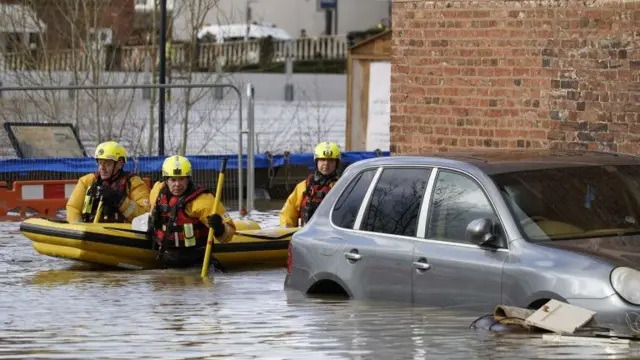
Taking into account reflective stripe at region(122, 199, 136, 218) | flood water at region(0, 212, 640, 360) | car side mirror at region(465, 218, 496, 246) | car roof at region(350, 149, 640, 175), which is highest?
car roof at region(350, 149, 640, 175)

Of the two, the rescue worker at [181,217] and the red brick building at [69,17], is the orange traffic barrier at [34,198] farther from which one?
the rescue worker at [181,217]

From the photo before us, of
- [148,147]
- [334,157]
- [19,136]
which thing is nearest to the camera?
[334,157]

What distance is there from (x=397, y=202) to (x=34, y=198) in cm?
1084

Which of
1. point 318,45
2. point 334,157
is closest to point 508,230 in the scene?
point 334,157

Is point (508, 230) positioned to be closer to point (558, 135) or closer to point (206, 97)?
point (558, 135)

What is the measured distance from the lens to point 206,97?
937 inches

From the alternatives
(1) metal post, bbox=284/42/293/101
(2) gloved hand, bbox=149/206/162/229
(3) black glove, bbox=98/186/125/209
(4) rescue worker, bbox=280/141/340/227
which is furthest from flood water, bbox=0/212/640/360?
(1) metal post, bbox=284/42/293/101

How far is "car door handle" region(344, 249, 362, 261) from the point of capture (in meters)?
9.79

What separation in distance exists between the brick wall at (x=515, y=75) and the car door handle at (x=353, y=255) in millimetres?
4765

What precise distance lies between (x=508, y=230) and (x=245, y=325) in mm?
1898

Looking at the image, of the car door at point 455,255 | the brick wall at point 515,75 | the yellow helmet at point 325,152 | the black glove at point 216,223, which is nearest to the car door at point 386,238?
the car door at point 455,255

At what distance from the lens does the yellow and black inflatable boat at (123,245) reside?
13.9 m

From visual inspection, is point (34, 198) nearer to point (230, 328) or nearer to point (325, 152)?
point (325, 152)

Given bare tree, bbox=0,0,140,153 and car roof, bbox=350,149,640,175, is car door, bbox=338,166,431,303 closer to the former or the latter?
car roof, bbox=350,149,640,175
